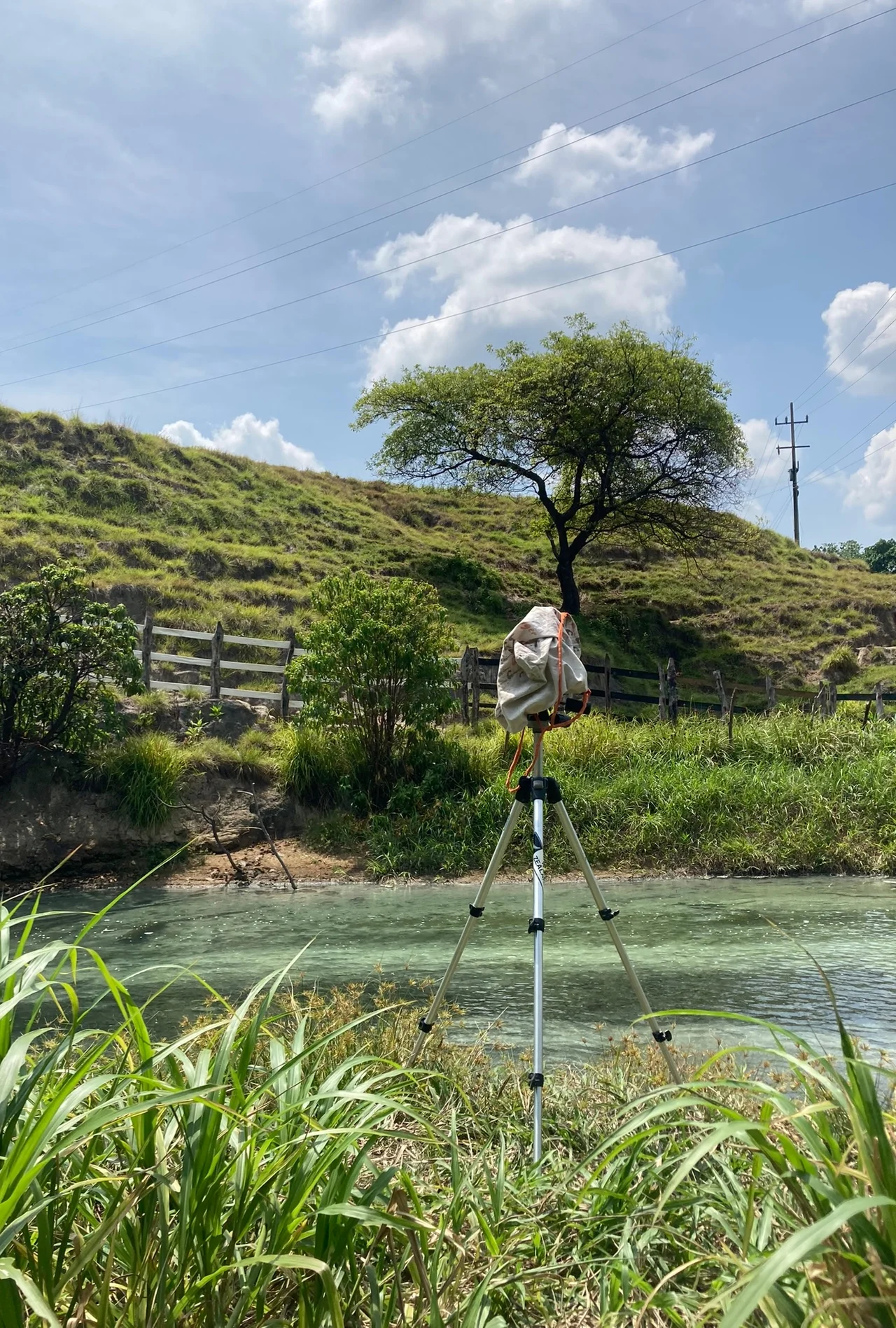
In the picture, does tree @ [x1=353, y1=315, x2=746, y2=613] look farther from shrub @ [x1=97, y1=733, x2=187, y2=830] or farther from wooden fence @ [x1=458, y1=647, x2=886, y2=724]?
shrub @ [x1=97, y1=733, x2=187, y2=830]

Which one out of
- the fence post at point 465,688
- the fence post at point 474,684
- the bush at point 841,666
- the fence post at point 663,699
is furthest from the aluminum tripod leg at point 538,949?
the bush at point 841,666

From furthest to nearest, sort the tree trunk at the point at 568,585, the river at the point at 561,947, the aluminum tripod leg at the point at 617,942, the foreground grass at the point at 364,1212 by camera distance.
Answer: the tree trunk at the point at 568,585
the river at the point at 561,947
the aluminum tripod leg at the point at 617,942
the foreground grass at the point at 364,1212

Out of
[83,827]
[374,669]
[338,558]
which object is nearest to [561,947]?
[374,669]

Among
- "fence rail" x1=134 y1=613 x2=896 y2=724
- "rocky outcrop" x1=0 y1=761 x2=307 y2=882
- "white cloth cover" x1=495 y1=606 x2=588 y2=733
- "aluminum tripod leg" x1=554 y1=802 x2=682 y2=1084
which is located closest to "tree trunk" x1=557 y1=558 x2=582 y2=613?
"fence rail" x1=134 y1=613 x2=896 y2=724

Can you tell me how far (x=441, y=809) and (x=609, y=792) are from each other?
233cm

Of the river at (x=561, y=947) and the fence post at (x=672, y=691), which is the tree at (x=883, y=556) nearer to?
the fence post at (x=672, y=691)

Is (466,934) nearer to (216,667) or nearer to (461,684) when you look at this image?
(461,684)

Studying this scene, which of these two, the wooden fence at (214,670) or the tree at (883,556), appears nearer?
the wooden fence at (214,670)

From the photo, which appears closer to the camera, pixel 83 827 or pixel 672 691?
pixel 83 827

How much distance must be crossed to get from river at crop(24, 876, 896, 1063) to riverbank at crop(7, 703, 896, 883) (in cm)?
66

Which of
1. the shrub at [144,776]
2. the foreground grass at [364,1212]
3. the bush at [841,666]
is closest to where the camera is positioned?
the foreground grass at [364,1212]

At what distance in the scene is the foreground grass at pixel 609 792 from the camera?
1268 centimetres

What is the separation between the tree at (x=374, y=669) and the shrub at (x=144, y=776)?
2.02m

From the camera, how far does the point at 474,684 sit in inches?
674
